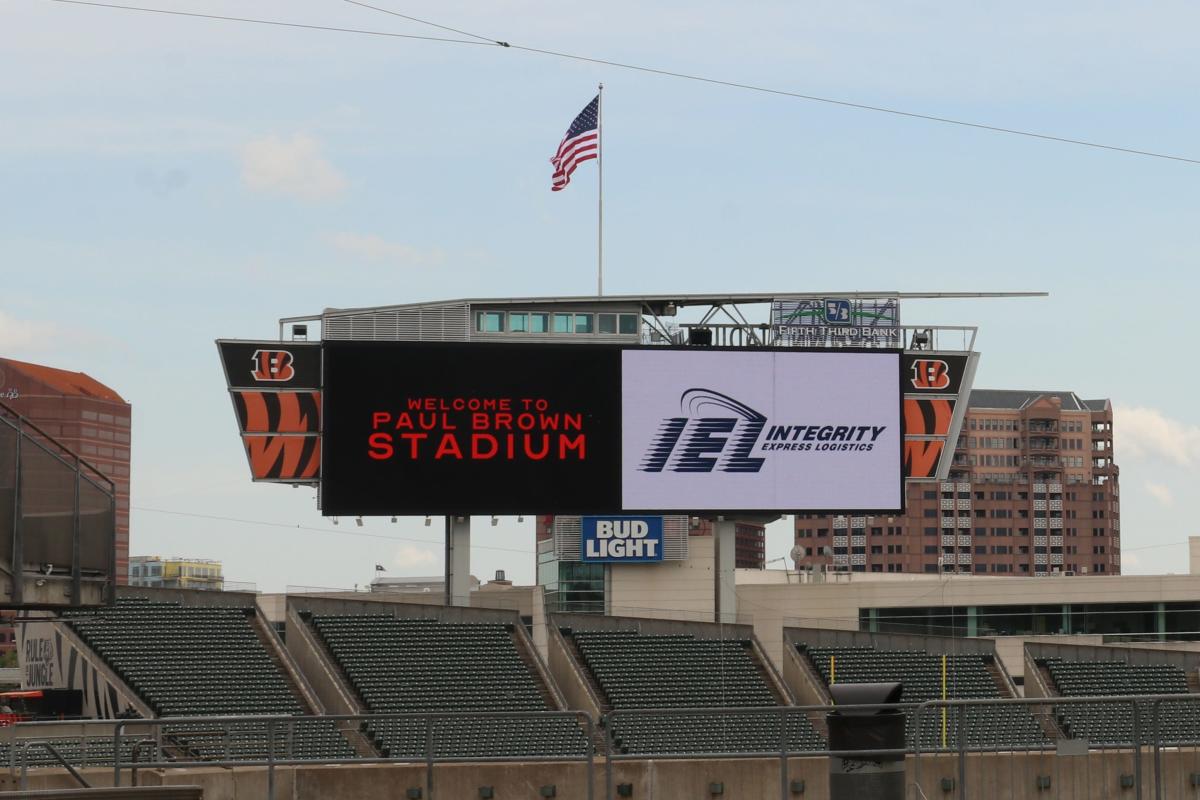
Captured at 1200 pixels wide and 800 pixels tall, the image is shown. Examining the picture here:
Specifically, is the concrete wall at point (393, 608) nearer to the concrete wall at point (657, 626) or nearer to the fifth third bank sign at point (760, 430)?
the concrete wall at point (657, 626)

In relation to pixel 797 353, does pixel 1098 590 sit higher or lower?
lower

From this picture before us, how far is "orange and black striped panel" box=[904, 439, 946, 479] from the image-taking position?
51.9 metres

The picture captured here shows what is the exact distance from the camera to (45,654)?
155 ft

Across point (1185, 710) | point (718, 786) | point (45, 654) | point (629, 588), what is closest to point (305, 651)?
point (45, 654)

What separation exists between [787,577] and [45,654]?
97.7 ft

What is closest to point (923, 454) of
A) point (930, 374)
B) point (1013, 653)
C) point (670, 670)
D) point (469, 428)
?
point (930, 374)

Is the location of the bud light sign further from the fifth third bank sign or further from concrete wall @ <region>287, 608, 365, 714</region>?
concrete wall @ <region>287, 608, 365, 714</region>

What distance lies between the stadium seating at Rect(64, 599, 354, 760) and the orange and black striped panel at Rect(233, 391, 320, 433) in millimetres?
5674

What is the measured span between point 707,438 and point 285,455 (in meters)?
12.2

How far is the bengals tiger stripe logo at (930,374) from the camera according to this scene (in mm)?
52250

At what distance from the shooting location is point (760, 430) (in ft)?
165

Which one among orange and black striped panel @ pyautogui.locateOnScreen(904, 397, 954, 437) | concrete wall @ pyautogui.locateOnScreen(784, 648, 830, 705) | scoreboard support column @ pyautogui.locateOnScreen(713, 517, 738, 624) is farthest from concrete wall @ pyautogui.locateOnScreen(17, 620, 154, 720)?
orange and black striped panel @ pyautogui.locateOnScreen(904, 397, 954, 437)

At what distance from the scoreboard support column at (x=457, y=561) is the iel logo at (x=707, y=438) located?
5.57m

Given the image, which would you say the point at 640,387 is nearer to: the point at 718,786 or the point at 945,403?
the point at 945,403
